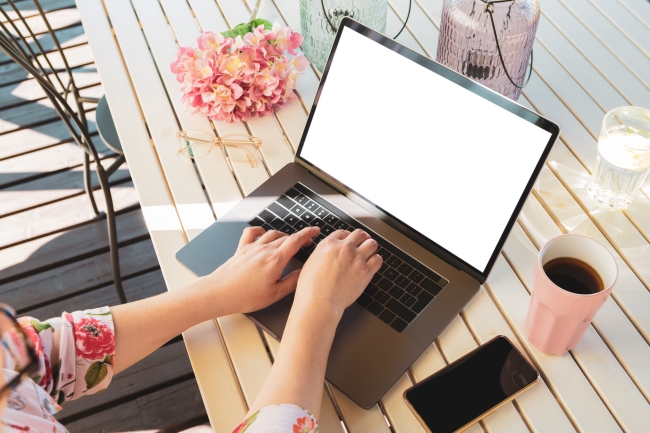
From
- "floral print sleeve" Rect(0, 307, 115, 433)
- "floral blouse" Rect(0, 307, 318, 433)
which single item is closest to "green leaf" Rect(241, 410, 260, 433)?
"floral blouse" Rect(0, 307, 318, 433)

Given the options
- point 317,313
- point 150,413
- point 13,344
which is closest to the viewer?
point 13,344

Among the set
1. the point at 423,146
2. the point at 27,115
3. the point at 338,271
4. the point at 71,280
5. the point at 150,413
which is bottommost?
the point at 150,413

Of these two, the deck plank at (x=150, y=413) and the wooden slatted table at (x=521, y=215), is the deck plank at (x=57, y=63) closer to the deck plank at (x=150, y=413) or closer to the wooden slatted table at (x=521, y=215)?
the wooden slatted table at (x=521, y=215)

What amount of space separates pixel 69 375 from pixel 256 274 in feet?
0.91

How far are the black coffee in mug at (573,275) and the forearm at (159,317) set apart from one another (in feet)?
1.44

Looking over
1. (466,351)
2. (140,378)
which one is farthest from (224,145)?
(140,378)

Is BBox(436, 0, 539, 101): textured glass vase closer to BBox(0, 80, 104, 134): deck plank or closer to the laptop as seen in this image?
the laptop

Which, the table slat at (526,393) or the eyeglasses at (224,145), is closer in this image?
the table slat at (526,393)

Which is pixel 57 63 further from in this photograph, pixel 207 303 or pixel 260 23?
pixel 207 303

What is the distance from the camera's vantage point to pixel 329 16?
1.18 m

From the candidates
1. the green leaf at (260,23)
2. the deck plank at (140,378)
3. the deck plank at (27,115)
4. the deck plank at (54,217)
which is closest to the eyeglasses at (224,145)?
the green leaf at (260,23)

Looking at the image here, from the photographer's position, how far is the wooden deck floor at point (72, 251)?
1511 millimetres

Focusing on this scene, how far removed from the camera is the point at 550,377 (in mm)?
794

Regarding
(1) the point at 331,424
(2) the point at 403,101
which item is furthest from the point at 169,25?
(1) the point at 331,424
